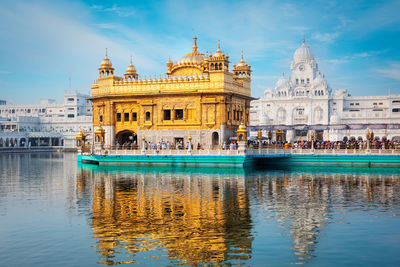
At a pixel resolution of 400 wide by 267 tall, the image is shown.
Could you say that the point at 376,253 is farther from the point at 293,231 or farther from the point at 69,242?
the point at 69,242

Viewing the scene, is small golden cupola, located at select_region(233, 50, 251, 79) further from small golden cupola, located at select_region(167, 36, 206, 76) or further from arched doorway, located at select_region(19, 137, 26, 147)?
arched doorway, located at select_region(19, 137, 26, 147)

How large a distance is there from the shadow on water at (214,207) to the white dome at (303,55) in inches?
3547

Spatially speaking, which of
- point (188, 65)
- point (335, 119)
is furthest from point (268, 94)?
point (188, 65)

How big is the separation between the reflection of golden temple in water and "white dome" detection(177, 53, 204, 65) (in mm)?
23669

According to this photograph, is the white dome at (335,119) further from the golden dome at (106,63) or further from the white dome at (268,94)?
the golden dome at (106,63)

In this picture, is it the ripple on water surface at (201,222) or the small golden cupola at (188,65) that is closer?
the ripple on water surface at (201,222)

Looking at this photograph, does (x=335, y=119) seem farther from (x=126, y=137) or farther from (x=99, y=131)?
(x=99, y=131)

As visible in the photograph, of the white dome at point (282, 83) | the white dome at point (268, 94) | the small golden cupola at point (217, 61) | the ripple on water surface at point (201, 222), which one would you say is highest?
the white dome at point (282, 83)

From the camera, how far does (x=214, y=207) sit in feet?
61.7

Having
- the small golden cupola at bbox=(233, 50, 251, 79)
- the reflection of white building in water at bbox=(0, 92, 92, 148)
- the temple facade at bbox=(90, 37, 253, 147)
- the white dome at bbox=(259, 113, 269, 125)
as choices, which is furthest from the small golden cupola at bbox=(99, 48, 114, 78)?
the white dome at bbox=(259, 113, 269, 125)

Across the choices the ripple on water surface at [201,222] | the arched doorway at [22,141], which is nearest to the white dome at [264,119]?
the arched doorway at [22,141]

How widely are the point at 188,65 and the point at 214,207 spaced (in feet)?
102

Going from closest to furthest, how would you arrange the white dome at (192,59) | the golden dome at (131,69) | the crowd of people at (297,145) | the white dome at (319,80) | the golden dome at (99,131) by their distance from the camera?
the crowd of people at (297,145)
the golden dome at (99,131)
the white dome at (192,59)
the golden dome at (131,69)
the white dome at (319,80)

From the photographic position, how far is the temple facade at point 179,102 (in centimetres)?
4322
